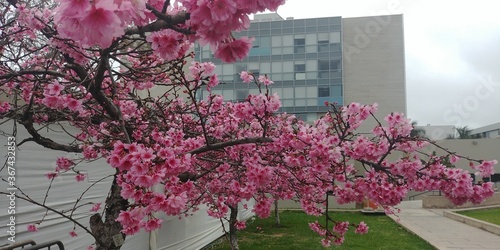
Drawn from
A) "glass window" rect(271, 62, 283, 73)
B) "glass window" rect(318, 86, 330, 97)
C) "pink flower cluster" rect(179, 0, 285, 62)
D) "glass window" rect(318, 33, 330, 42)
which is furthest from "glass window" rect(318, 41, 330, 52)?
"pink flower cluster" rect(179, 0, 285, 62)

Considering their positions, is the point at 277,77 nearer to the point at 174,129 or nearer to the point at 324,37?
the point at 324,37

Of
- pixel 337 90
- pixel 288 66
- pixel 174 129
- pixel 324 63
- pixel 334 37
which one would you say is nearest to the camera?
pixel 174 129

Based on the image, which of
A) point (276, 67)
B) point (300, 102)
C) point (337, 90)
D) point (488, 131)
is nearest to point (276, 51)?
point (276, 67)

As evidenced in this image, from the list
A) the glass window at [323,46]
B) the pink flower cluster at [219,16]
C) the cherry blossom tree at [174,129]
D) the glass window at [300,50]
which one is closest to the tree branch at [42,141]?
the cherry blossom tree at [174,129]

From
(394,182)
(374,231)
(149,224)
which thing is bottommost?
(374,231)

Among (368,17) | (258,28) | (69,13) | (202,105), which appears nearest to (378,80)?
(368,17)

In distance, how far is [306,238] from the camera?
10539 mm

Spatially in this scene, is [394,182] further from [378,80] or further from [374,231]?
[378,80]

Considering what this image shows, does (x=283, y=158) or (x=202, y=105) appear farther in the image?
(x=202, y=105)

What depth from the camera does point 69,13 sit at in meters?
1.19

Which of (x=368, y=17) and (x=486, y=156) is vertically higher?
(x=368, y=17)

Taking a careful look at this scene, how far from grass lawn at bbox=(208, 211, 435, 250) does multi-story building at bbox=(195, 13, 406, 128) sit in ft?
76.6

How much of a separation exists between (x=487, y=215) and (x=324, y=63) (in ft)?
79.7

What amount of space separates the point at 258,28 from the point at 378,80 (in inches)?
477
